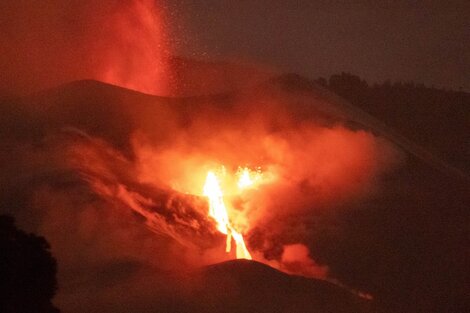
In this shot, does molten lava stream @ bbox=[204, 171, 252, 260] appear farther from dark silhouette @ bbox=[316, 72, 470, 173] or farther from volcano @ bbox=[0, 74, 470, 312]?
dark silhouette @ bbox=[316, 72, 470, 173]

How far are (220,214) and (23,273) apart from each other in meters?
9.10

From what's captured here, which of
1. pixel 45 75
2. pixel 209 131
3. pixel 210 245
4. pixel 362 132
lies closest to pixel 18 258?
pixel 210 245

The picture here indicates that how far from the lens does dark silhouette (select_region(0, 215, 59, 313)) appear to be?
396 inches

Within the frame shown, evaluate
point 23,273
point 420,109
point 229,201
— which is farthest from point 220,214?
point 420,109

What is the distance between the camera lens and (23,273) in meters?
10.2

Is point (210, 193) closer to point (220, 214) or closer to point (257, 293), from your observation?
point (220, 214)

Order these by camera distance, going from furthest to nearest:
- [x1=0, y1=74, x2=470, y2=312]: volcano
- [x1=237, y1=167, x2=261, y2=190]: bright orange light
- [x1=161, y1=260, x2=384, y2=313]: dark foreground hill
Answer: [x1=237, y1=167, x2=261, y2=190]: bright orange light, [x1=0, y1=74, x2=470, y2=312]: volcano, [x1=161, y1=260, x2=384, y2=313]: dark foreground hill

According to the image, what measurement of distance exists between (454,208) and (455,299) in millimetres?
4441

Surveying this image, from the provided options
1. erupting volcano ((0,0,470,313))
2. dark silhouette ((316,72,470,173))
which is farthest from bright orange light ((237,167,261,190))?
dark silhouette ((316,72,470,173))

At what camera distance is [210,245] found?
17.0 m

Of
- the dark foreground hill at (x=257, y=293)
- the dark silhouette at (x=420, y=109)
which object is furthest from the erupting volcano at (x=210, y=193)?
the dark silhouette at (x=420, y=109)

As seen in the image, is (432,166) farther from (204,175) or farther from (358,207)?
(204,175)

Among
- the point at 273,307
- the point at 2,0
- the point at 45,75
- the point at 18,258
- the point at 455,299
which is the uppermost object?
the point at 2,0

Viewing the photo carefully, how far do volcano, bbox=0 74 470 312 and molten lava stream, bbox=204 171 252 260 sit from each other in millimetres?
216
